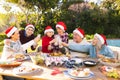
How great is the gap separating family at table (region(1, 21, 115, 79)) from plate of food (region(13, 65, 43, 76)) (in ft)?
1.90

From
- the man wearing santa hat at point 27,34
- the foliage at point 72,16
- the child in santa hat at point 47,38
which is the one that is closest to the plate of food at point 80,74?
the child in santa hat at point 47,38

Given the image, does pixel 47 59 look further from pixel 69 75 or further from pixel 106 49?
pixel 106 49

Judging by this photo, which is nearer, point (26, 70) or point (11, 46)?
point (26, 70)

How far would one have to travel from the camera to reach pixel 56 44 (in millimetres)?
4547

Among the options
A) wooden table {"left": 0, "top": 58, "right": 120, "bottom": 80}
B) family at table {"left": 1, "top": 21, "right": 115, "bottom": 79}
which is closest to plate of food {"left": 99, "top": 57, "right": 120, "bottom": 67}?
wooden table {"left": 0, "top": 58, "right": 120, "bottom": 80}

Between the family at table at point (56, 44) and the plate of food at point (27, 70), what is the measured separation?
1.90 ft

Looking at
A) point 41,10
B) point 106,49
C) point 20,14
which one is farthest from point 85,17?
point 106,49

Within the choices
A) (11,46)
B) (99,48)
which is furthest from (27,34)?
(99,48)

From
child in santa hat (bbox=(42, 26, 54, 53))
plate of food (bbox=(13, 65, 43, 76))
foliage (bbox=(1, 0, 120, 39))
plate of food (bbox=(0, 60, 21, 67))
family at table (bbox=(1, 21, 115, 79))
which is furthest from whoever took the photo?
foliage (bbox=(1, 0, 120, 39))

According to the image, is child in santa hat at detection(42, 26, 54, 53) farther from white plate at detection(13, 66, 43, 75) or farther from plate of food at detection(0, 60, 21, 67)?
white plate at detection(13, 66, 43, 75)

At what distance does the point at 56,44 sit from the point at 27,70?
145cm

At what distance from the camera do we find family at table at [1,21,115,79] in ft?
13.1

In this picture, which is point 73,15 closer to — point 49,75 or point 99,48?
point 99,48

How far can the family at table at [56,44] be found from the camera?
400 centimetres
